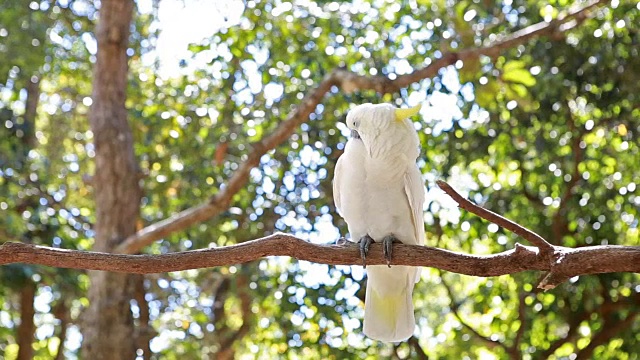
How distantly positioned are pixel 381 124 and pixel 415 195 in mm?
337

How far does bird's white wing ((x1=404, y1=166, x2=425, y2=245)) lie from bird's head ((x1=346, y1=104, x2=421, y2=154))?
0.17 metres

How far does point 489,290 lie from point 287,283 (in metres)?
1.10

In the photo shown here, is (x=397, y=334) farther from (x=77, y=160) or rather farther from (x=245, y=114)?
(x=77, y=160)

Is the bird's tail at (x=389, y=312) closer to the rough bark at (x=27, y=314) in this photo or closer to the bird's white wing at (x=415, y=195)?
the bird's white wing at (x=415, y=195)

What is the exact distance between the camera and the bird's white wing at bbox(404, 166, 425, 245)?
8.20 feet

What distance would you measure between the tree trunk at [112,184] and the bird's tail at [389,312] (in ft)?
6.01

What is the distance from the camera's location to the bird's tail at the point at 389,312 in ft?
8.39

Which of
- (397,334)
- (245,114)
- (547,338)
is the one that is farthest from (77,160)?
(397,334)

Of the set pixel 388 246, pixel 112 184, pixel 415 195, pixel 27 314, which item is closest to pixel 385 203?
pixel 415 195

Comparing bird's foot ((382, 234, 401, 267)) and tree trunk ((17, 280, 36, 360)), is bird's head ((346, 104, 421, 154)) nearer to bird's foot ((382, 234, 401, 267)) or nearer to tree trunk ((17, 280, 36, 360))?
bird's foot ((382, 234, 401, 267))

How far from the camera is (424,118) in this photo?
426 centimetres

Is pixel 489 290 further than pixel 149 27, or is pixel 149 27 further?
pixel 149 27

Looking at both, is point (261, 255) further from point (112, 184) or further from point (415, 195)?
point (112, 184)

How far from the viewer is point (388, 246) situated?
2.32 meters
